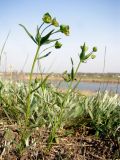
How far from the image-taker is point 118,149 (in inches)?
115

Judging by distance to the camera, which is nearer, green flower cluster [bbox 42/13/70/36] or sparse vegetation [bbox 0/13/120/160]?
green flower cluster [bbox 42/13/70/36]

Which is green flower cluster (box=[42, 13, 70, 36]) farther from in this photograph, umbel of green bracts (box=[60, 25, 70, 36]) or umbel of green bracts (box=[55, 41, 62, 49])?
umbel of green bracts (box=[55, 41, 62, 49])

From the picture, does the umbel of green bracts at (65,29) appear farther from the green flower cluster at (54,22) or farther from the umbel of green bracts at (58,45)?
the umbel of green bracts at (58,45)

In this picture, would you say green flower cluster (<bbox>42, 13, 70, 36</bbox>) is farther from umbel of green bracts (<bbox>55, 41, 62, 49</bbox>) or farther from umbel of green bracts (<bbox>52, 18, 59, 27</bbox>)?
umbel of green bracts (<bbox>55, 41, 62, 49</bbox>)

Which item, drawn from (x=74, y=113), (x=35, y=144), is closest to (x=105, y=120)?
(x=74, y=113)

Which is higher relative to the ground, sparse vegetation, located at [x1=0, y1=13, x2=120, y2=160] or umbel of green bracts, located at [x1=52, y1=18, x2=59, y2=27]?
→ umbel of green bracts, located at [x1=52, y1=18, x2=59, y2=27]

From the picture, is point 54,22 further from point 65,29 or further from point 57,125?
point 57,125

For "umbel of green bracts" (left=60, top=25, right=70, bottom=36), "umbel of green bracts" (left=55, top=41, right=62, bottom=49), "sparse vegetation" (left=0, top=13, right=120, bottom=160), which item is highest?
"umbel of green bracts" (left=60, top=25, right=70, bottom=36)

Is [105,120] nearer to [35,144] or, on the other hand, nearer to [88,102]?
[88,102]

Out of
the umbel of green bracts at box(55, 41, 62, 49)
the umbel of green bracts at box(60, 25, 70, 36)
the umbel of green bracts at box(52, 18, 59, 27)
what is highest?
the umbel of green bracts at box(52, 18, 59, 27)

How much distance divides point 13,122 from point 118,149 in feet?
3.22

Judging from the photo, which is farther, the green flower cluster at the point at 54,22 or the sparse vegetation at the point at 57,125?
the sparse vegetation at the point at 57,125

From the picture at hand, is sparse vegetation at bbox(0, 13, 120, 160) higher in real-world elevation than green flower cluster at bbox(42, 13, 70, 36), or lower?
lower

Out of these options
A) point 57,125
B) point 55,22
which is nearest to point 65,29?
point 55,22
